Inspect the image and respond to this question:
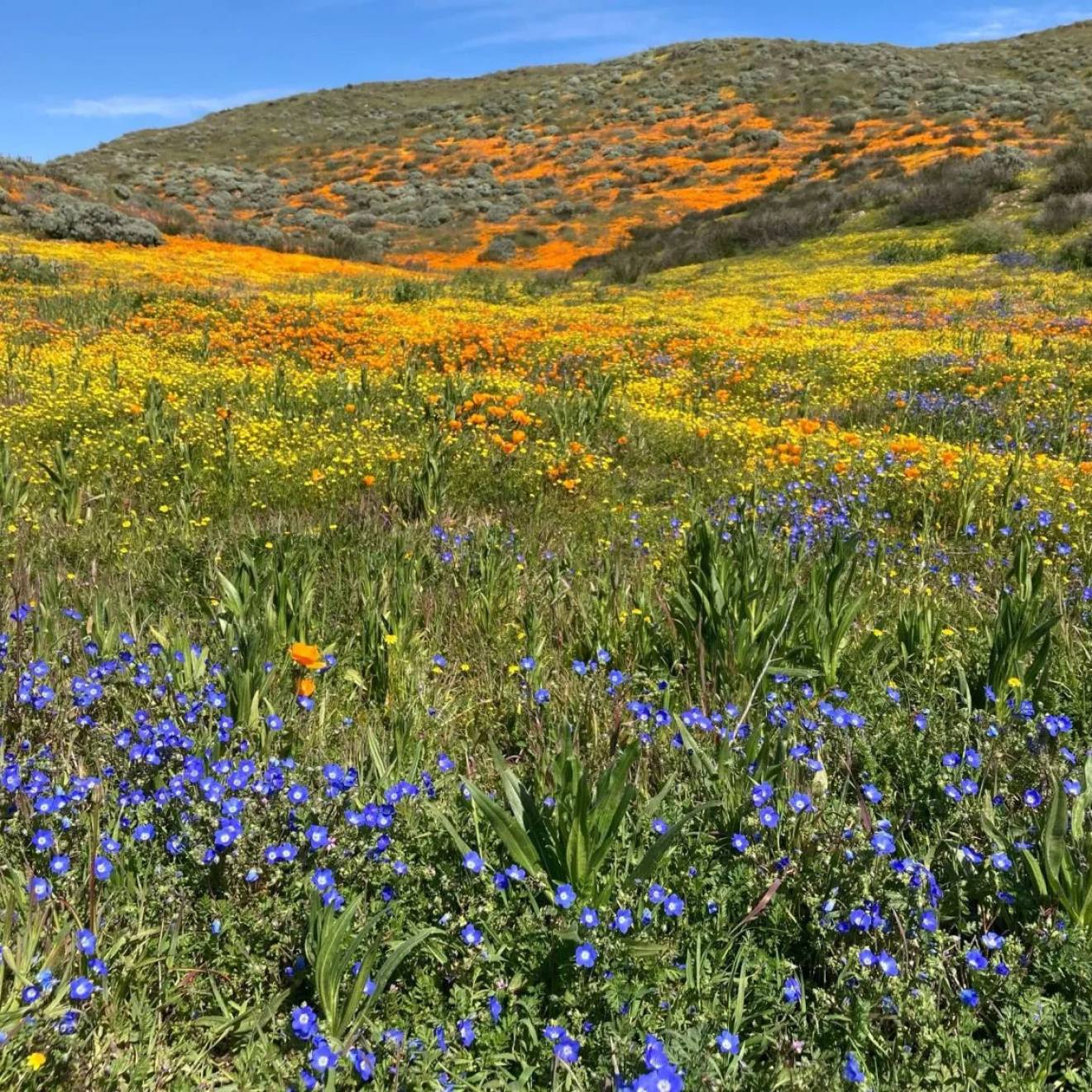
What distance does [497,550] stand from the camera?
4320mm

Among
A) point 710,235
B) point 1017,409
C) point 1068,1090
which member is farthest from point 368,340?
point 710,235

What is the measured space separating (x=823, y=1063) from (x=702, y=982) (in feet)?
1.12

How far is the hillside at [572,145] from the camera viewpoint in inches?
1561

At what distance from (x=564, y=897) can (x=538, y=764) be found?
622 millimetres

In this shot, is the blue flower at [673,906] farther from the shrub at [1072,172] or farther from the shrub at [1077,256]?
the shrub at [1072,172]

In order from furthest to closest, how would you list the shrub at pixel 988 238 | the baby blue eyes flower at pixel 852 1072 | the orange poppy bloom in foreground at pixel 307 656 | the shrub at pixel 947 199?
the shrub at pixel 947 199 < the shrub at pixel 988 238 < the orange poppy bloom in foreground at pixel 307 656 < the baby blue eyes flower at pixel 852 1072

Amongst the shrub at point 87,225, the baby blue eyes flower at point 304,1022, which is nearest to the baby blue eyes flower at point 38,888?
the baby blue eyes flower at point 304,1022

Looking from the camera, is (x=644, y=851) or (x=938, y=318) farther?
(x=938, y=318)

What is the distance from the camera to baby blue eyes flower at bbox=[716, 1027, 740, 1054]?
175 cm

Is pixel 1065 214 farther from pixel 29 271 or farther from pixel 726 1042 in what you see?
pixel 726 1042

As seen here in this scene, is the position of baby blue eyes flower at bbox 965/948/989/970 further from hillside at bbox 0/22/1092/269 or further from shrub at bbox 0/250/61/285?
hillside at bbox 0/22/1092/269

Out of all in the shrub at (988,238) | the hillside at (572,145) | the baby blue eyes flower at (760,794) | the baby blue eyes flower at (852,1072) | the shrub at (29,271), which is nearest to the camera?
the baby blue eyes flower at (852,1072)

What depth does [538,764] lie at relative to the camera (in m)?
2.65

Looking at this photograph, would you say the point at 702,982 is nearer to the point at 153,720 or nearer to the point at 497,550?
the point at 153,720
